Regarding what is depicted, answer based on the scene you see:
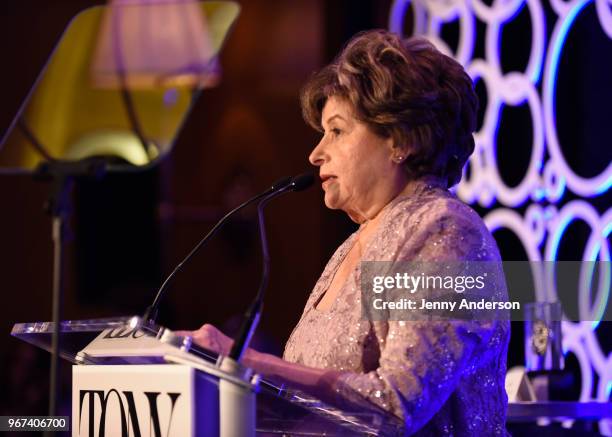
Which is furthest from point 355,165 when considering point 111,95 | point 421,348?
point 111,95

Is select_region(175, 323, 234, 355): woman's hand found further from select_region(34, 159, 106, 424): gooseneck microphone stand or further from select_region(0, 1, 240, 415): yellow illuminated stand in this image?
select_region(0, 1, 240, 415): yellow illuminated stand

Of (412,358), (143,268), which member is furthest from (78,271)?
(412,358)

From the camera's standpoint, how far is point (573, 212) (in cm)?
337

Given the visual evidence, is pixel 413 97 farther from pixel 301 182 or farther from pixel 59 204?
pixel 59 204

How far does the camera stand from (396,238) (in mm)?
1917

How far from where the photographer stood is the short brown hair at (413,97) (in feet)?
6.52

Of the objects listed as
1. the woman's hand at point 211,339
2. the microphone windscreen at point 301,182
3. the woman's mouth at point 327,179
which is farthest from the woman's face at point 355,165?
the woman's hand at point 211,339

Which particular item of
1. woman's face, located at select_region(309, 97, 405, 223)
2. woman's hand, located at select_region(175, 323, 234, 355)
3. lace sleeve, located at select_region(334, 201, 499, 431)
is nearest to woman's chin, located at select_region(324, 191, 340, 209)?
Answer: woman's face, located at select_region(309, 97, 405, 223)

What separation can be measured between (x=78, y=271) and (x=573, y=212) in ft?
11.6

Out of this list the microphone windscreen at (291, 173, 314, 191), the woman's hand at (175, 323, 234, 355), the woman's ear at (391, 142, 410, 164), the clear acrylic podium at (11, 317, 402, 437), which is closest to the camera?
the clear acrylic podium at (11, 317, 402, 437)

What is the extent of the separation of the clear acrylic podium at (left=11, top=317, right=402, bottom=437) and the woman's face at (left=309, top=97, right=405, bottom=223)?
559mm

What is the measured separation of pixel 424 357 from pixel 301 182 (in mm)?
424

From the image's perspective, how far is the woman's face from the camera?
2.05 m

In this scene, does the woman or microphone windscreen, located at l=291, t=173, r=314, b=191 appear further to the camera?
microphone windscreen, located at l=291, t=173, r=314, b=191
